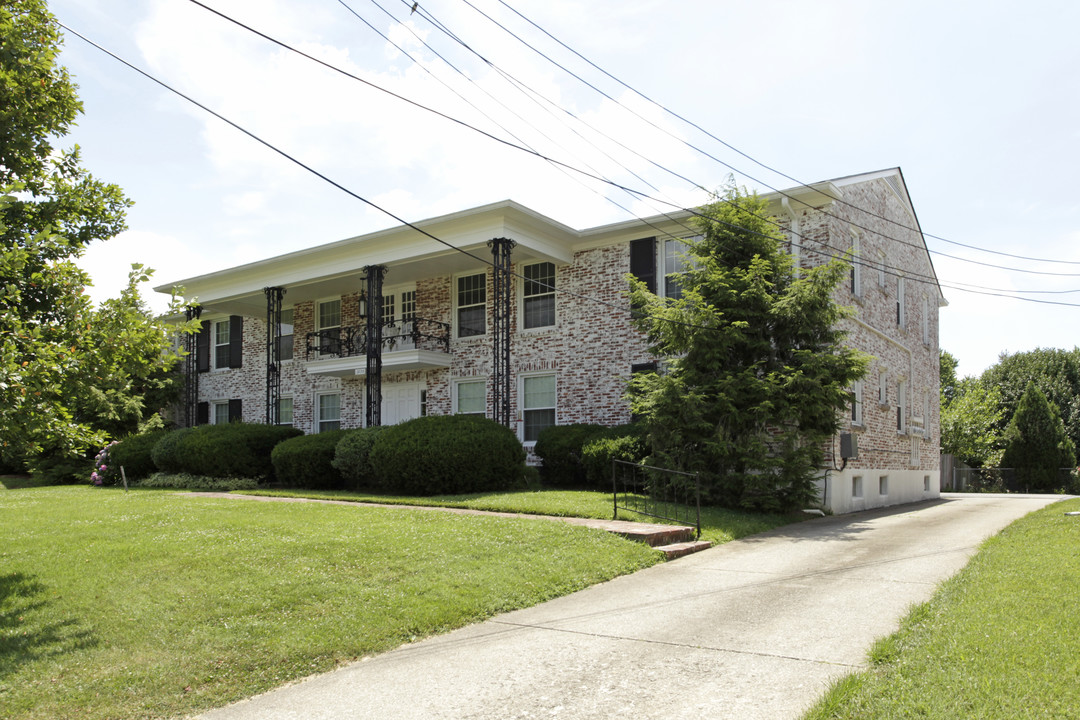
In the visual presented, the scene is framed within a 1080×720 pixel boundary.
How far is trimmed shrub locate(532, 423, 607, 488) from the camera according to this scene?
1683cm

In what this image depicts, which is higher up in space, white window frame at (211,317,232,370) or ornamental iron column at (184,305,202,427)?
white window frame at (211,317,232,370)

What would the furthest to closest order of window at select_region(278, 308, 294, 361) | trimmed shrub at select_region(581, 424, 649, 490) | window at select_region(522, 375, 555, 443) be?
window at select_region(278, 308, 294, 361) → window at select_region(522, 375, 555, 443) → trimmed shrub at select_region(581, 424, 649, 490)

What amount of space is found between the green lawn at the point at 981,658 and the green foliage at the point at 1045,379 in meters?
41.5

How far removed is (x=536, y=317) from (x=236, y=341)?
1309 centimetres

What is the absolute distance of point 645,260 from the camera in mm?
18516

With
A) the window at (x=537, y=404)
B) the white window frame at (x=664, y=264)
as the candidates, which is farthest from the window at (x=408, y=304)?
the white window frame at (x=664, y=264)

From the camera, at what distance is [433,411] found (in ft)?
71.1

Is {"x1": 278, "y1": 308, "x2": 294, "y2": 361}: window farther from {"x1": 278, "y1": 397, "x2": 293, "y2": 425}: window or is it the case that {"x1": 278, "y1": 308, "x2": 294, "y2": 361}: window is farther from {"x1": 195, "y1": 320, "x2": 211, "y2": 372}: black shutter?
{"x1": 195, "y1": 320, "x2": 211, "y2": 372}: black shutter

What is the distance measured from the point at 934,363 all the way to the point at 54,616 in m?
26.5

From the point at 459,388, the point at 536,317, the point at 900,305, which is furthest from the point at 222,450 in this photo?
the point at 900,305

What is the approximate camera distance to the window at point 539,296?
789 inches

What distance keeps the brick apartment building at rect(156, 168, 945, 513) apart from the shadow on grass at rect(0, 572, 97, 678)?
1006 cm

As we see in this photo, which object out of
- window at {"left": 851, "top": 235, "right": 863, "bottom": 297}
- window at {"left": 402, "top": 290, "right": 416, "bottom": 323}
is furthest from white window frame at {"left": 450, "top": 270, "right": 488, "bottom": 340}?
window at {"left": 851, "top": 235, "right": 863, "bottom": 297}

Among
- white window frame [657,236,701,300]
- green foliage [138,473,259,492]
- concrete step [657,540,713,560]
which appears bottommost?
green foliage [138,473,259,492]
